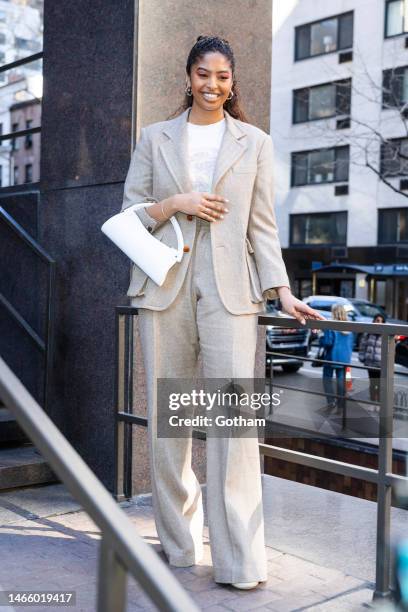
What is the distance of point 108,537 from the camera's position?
119 centimetres

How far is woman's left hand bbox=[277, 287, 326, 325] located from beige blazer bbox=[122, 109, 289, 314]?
0.04 metres

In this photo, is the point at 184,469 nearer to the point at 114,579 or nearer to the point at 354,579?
the point at 354,579

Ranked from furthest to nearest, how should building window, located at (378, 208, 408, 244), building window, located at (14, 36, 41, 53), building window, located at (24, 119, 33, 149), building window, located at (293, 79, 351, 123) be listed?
building window, located at (293, 79, 351, 123) → building window, located at (378, 208, 408, 244) → building window, located at (14, 36, 41, 53) → building window, located at (24, 119, 33, 149)

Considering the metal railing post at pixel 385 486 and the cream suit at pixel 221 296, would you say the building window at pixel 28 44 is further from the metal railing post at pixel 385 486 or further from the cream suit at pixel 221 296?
the metal railing post at pixel 385 486

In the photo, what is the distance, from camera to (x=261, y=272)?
10.1ft

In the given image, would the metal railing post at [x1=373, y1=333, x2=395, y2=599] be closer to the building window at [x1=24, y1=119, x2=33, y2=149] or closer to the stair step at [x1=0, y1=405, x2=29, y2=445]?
the stair step at [x1=0, y1=405, x2=29, y2=445]

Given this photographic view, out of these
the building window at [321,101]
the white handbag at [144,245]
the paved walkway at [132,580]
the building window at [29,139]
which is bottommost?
the paved walkway at [132,580]

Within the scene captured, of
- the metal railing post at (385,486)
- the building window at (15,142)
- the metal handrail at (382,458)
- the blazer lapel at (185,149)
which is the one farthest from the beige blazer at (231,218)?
the building window at (15,142)

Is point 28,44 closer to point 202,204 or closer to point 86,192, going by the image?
point 86,192

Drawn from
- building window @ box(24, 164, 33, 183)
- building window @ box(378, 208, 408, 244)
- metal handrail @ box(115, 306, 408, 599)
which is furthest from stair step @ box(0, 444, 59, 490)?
building window @ box(378, 208, 408, 244)

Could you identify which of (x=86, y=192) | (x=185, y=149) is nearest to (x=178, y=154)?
(x=185, y=149)

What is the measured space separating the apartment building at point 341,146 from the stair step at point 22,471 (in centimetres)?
2682

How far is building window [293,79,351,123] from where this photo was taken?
3294 cm

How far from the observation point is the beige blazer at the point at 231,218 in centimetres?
305
